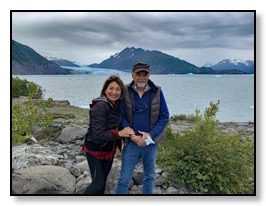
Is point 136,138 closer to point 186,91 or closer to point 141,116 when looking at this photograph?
point 141,116

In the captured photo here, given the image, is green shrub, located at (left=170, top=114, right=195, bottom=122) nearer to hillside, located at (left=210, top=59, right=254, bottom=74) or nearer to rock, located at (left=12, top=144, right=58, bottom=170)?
hillside, located at (left=210, top=59, right=254, bottom=74)

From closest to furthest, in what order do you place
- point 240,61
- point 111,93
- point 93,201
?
1. point 111,93
2. point 93,201
3. point 240,61

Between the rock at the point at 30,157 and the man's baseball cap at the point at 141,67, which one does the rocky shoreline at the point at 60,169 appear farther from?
the man's baseball cap at the point at 141,67

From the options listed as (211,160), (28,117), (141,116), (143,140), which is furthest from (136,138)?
(28,117)

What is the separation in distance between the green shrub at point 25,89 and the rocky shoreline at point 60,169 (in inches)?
15.1

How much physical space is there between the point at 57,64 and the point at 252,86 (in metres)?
2.32

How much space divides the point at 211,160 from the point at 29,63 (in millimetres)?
2353

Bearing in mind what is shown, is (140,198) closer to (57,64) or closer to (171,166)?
(171,166)

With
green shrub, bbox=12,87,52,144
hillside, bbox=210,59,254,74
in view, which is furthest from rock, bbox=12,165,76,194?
hillside, bbox=210,59,254,74

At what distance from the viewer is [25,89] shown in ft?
13.6

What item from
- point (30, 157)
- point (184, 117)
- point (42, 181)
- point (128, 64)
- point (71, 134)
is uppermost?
point (128, 64)

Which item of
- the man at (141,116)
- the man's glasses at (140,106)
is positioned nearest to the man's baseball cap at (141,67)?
the man at (141,116)

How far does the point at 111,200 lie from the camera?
3863 mm
